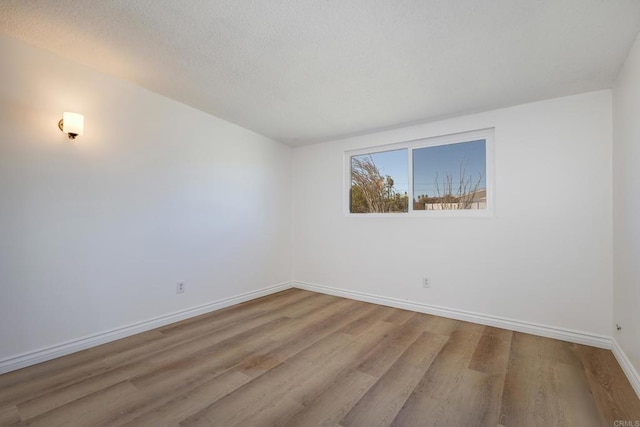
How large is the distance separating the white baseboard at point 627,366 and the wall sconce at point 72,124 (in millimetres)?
4187

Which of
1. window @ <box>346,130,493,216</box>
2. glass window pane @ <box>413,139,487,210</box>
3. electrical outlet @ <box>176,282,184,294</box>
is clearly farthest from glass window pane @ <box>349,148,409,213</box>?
electrical outlet @ <box>176,282,184,294</box>

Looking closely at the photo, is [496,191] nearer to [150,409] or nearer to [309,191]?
[309,191]

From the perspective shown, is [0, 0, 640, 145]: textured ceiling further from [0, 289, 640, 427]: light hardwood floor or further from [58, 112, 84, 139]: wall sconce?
[0, 289, 640, 427]: light hardwood floor

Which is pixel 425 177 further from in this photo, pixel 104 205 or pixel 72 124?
pixel 72 124

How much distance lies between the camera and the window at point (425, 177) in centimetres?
309

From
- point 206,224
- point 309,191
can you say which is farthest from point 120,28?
point 309,191

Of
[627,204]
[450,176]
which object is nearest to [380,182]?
[450,176]

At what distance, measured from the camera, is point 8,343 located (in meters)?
1.96

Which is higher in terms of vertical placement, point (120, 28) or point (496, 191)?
point (120, 28)

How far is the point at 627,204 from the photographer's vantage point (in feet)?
6.56

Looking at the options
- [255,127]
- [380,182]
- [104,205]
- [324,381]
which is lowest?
[324,381]

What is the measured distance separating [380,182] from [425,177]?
2.01 ft

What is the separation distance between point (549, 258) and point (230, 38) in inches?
127

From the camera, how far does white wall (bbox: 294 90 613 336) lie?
2.43 meters
